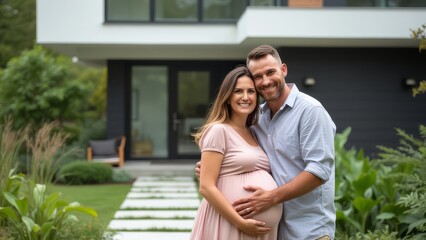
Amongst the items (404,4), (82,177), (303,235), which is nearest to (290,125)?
(303,235)

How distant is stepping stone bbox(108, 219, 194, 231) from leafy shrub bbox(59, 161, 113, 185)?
4025mm

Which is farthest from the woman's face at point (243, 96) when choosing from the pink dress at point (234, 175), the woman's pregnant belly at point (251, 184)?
the woman's pregnant belly at point (251, 184)

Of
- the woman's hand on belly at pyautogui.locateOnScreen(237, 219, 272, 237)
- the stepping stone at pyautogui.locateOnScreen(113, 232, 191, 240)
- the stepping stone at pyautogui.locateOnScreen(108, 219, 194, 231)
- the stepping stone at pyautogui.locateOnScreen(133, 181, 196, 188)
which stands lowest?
the stepping stone at pyautogui.locateOnScreen(133, 181, 196, 188)

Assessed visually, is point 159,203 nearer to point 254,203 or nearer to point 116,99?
point 116,99

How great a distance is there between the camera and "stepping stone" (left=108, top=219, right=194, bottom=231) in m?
7.19

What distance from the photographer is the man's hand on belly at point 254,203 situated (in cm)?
281

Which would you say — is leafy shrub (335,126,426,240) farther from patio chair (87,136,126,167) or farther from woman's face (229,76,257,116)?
patio chair (87,136,126,167)

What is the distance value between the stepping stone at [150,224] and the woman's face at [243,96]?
4.45m

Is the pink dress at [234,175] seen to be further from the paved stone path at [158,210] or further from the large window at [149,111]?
the large window at [149,111]

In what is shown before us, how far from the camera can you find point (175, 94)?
46.3ft

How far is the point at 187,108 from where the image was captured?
14172mm

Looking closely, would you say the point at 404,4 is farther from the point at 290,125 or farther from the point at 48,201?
the point at 290,125

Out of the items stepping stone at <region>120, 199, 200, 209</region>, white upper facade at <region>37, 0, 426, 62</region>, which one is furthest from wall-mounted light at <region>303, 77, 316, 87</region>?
stepping stone at <region>120, 199, 200, 209</region>

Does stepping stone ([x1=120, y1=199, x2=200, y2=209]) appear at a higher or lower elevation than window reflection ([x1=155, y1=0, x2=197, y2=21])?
lower
